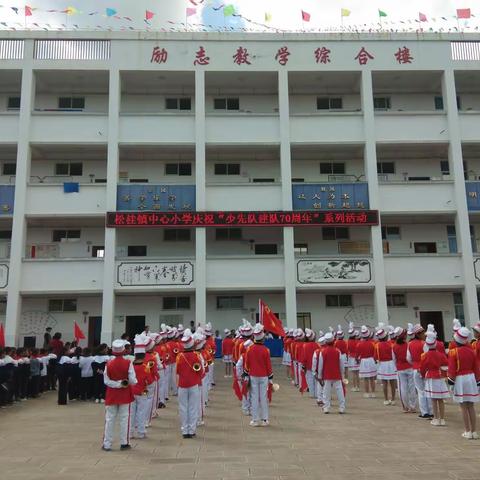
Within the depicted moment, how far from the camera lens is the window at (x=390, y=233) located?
2784cm

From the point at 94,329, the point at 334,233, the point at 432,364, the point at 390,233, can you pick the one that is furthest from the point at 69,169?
the point at 432,364

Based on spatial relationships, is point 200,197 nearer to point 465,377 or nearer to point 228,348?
point 228,348

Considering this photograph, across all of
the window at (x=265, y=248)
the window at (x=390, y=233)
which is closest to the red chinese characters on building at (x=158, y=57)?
the window at (x=265, y=248)

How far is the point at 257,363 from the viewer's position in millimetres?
10961

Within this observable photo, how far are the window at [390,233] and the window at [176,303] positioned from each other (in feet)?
37.4

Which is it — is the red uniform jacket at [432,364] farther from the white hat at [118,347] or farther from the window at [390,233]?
the window at [390,233]

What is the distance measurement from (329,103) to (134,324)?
54.1 feet

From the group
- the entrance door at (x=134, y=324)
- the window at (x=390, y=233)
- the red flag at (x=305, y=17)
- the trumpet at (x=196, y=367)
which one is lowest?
the trumpet at (x=196, y=367)

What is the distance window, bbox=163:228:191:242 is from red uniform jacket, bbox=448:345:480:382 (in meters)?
19.5

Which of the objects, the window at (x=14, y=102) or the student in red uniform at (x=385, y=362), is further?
the window at (x=14, y=102)

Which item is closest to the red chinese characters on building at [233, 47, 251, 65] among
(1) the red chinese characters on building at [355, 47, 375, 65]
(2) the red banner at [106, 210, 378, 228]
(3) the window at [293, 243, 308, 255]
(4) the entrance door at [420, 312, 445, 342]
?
(1) the red chinese characters on building at [355, 47, 375, 65]

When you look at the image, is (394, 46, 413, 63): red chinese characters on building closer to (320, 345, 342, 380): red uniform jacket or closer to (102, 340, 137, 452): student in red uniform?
(320, 345, 342, 380): red uniform jacket

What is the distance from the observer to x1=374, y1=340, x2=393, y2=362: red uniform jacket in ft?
42.8

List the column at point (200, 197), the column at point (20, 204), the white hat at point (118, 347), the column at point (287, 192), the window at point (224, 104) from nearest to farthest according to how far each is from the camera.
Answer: the white hat at point (118, 347) → the column at point (20, 204) → the column at point (200, 197) → the column at point (287, 192) → the window at point (224, 104)
